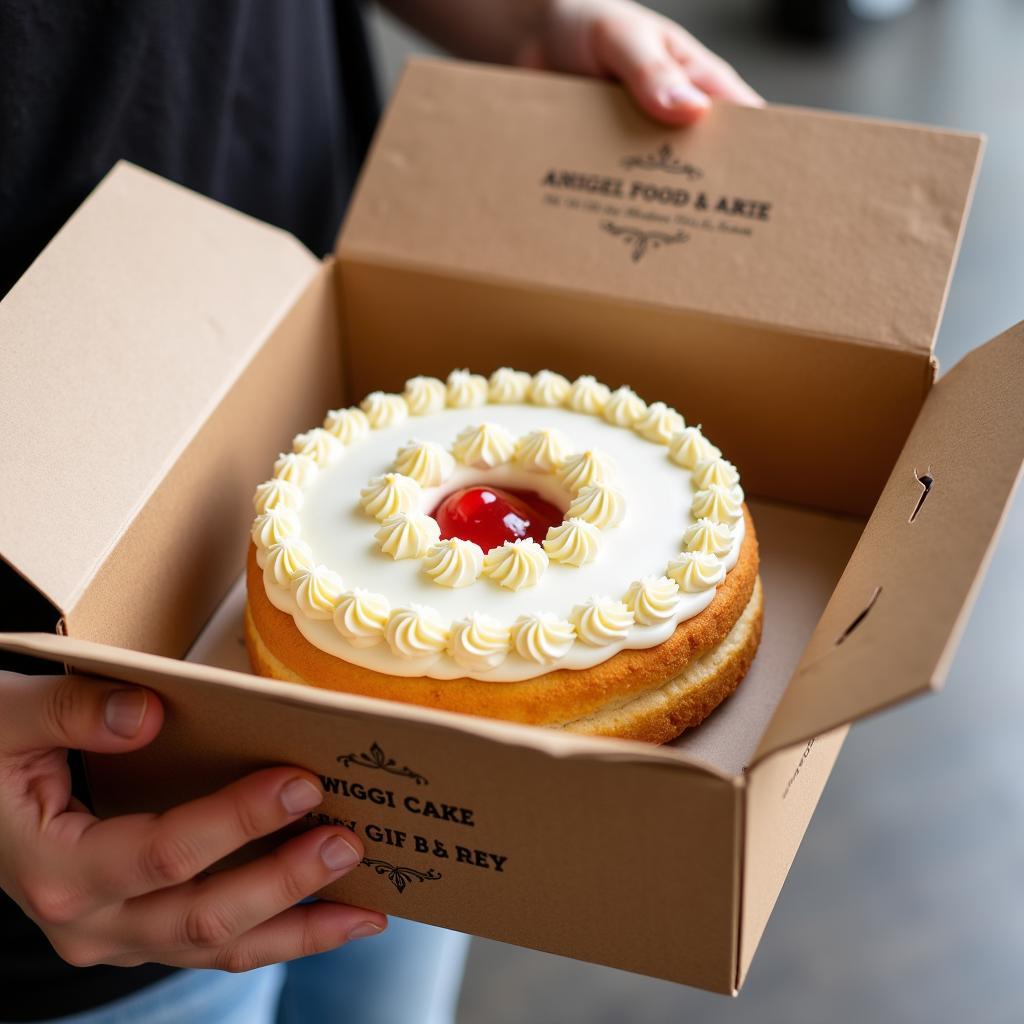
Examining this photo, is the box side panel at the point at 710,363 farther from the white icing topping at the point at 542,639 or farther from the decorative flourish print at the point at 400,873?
the decorative flourish print at the point at 400,873

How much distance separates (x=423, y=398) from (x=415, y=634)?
392mm

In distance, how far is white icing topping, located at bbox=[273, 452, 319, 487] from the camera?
1291mm

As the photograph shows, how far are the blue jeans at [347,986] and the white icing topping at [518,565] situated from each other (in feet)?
1.98

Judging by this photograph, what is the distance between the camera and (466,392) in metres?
1.40

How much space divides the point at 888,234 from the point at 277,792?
0.87 metres

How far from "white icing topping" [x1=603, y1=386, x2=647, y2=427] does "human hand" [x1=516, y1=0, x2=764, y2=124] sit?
357mm

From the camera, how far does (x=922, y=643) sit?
0.86m

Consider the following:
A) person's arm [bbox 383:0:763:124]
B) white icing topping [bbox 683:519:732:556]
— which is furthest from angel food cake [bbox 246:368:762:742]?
person's arm [bbox 383:0:763:124]

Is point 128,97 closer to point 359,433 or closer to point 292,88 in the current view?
point 292,88

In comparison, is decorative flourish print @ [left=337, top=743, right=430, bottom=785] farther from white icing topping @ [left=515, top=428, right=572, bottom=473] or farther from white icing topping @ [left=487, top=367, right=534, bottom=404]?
white icing topping @ [left=487, top=367, right=534, bottom=404]

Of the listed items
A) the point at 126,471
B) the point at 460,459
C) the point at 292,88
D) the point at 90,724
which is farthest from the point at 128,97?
the point at 90,724

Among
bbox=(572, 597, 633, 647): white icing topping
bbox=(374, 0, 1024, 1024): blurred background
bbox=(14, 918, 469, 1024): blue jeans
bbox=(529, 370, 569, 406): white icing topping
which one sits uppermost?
bbox=(572, 597, 633, 647): white icing topping

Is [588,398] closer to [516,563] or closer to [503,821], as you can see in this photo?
[516,563]

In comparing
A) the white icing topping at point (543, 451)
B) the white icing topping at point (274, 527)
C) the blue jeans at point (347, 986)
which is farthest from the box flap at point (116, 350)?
the blue jeans at point (347, 986)
